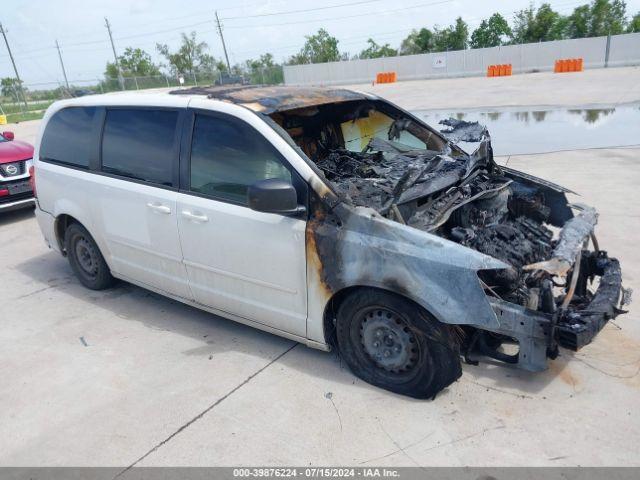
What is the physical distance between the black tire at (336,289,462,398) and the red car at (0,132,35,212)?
22.1ft

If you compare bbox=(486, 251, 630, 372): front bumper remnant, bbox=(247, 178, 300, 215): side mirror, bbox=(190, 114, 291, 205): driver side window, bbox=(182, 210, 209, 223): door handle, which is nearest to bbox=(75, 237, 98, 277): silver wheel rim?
bbox=(182, 210, 209, 223): door handle

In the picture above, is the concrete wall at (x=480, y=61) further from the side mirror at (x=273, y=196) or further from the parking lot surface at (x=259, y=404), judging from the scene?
the side mirror at (x=273, y=196)

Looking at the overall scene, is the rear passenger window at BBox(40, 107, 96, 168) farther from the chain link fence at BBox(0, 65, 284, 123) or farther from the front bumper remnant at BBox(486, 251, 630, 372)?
the chain link fence at BBox(0, 65, 284, 123)

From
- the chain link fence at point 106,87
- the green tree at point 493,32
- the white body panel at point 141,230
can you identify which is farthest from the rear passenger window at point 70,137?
the green tree at point 493,32

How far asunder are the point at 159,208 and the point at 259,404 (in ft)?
5.39

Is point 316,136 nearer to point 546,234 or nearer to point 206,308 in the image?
point 206,308

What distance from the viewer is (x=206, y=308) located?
13.3ft

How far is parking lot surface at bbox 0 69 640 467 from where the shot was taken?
2.84 m

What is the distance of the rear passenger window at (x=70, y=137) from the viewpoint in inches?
180

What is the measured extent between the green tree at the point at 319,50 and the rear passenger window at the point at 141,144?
6357cm

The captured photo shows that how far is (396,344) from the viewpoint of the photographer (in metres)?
3.20

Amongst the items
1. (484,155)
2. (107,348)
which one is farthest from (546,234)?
(107,348)

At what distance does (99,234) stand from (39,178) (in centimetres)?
109

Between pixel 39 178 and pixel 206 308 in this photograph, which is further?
pixel 39 178
